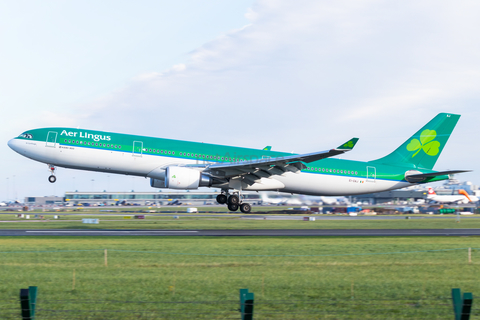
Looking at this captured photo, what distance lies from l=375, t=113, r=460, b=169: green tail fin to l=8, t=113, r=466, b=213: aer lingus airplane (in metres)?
0.10

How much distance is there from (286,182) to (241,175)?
14.0ft

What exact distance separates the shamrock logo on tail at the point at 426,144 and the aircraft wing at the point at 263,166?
13627 mm

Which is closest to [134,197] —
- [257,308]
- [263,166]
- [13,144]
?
[13,144]

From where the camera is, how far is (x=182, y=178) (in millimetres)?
35906

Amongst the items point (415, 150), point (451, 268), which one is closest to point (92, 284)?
point (451, 268)

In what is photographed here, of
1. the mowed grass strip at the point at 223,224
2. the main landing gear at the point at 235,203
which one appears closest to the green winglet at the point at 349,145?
the main landing gear at the point at 235,203

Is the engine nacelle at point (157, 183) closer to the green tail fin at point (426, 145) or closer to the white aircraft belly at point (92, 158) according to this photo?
the white aircraft belly at point (92, 158)

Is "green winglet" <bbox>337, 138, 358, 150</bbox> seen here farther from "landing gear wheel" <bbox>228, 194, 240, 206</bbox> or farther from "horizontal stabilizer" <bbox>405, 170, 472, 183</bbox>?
"horizontal stabilizer" <bbox>405, 170, 472, 183</bbox>

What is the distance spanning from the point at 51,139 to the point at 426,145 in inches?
1308

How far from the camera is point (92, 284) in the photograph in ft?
51.6

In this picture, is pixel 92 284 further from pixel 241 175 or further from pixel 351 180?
pixel 351 180

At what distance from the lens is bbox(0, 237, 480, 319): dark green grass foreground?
12758 mm

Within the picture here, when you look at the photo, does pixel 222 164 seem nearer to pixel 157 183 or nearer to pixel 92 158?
pixel 157 183

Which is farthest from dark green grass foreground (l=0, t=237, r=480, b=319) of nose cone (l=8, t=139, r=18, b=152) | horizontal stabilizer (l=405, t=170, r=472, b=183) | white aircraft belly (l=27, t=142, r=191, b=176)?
horizontal stabilizer (l=405, t=170, r=472, b=183)
